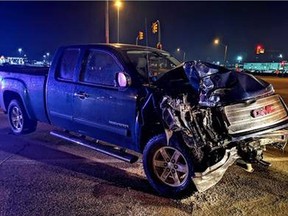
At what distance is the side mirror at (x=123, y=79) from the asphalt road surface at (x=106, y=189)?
140cm

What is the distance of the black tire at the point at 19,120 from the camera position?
7.09 meters

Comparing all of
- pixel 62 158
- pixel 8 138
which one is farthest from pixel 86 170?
pixel 8 138

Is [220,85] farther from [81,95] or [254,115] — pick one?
[81,95]

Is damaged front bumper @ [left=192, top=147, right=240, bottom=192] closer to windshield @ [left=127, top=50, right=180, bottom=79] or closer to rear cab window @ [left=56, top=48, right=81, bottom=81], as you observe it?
windshield @ [left=127, top=50, right=180, bottom=79]

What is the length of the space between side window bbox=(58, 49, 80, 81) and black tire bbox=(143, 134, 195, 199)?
2.11 m

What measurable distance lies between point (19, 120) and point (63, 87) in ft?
7.12

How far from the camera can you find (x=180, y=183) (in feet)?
14.0

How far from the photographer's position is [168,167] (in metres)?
4.37

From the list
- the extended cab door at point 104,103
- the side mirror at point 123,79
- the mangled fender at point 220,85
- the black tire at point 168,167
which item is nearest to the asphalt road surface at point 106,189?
the black tire at point 168,167

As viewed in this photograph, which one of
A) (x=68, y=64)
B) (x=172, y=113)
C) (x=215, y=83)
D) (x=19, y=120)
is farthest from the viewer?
(x=19, y=120)

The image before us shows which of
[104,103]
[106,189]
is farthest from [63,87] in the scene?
[106,189]

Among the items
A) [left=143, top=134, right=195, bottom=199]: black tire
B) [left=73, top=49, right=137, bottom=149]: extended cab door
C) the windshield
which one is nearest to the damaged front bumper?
[left=143, top=134, right=195, bottom=199]: black tire

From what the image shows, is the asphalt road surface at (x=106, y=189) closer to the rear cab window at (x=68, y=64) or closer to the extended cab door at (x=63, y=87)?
the extended cab door at (x=63, y=87)

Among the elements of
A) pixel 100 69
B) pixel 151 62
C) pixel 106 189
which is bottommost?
pixel 106 189
